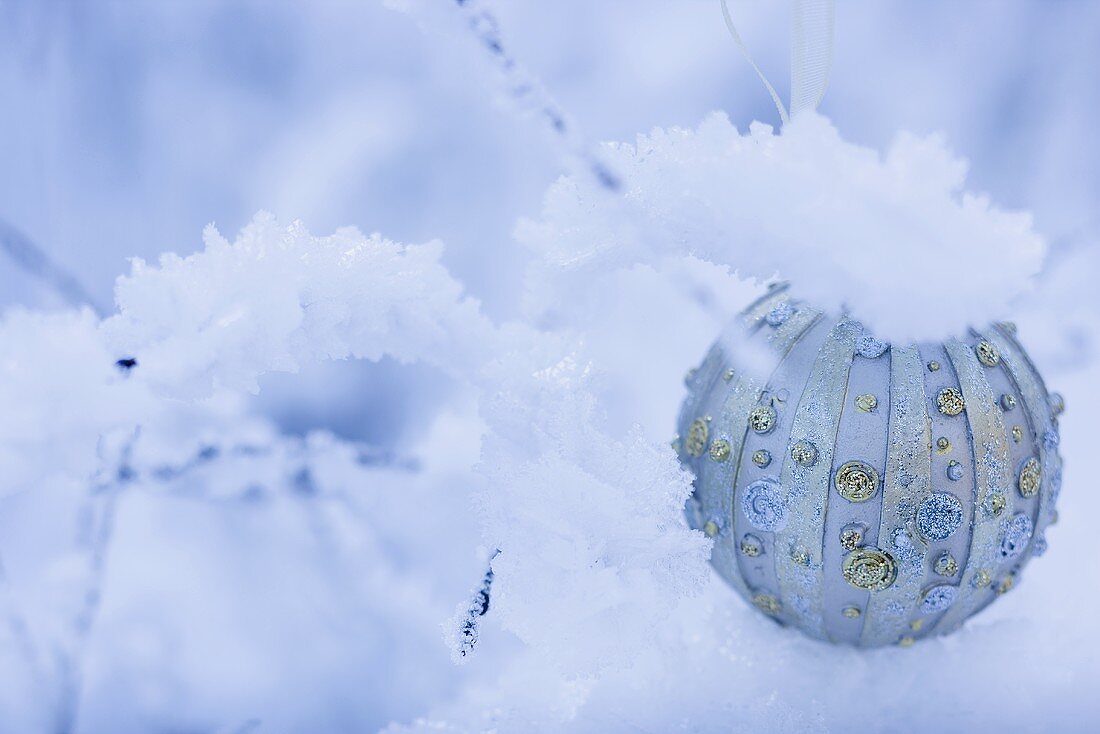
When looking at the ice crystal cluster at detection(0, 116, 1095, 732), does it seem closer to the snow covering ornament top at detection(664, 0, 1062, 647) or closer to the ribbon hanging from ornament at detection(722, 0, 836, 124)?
the snow covering ornament top at detection(664, 0, 1062, 647)

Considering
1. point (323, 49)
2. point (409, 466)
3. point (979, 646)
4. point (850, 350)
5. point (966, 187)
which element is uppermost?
point (323, 49)

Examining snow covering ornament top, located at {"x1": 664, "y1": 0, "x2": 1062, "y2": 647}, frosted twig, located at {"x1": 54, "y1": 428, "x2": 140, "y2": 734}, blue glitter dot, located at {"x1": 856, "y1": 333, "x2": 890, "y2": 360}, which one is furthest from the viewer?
frosted twig, located at {"x1": 54, "y1": 428, "x2": 140, "y2": 734}

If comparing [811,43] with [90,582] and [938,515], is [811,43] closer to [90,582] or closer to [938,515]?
[938,515]

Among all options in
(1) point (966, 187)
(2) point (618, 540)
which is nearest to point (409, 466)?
(2) point (618, 540)

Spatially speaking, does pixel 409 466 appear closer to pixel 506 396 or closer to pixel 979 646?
pixel 506 396

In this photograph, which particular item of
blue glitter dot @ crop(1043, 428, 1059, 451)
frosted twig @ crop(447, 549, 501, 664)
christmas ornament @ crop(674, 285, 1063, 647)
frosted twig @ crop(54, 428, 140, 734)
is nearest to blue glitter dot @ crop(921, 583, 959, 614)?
christmas ornament @ crop(674, 285, 1063, 647)

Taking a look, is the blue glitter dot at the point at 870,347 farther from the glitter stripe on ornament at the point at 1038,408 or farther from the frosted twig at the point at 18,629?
the frosted twig at the point at 18,629
